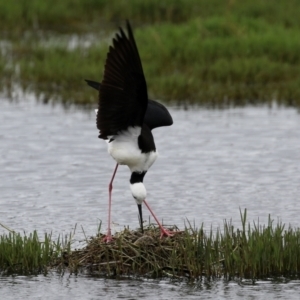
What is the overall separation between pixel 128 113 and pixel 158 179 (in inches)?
148

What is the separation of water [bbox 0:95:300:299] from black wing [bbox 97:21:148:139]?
1.21 meters

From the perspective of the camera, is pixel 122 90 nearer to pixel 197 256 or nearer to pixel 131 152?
pixel 131 152

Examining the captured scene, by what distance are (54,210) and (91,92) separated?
6.10 metres

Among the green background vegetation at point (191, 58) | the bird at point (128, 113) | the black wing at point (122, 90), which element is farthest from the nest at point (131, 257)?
the green background vegetation at point (191, 58)

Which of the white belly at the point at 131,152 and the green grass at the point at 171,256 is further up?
the white belly at the point at 131,152

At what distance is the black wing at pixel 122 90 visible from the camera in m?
7.05

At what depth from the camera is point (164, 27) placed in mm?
17688

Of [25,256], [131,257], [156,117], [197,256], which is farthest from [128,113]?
[25,256]

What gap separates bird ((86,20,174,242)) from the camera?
23.2ft

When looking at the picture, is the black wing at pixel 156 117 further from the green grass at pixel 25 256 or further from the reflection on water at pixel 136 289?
the reflection on water at pixel 136 289

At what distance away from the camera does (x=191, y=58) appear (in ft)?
53.8

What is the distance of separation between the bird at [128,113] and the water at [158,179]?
71 centimetres

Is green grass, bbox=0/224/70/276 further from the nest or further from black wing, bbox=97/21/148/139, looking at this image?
black wing, bbox=97/21/148/139

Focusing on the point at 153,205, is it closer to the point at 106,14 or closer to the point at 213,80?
the point at 213,80
